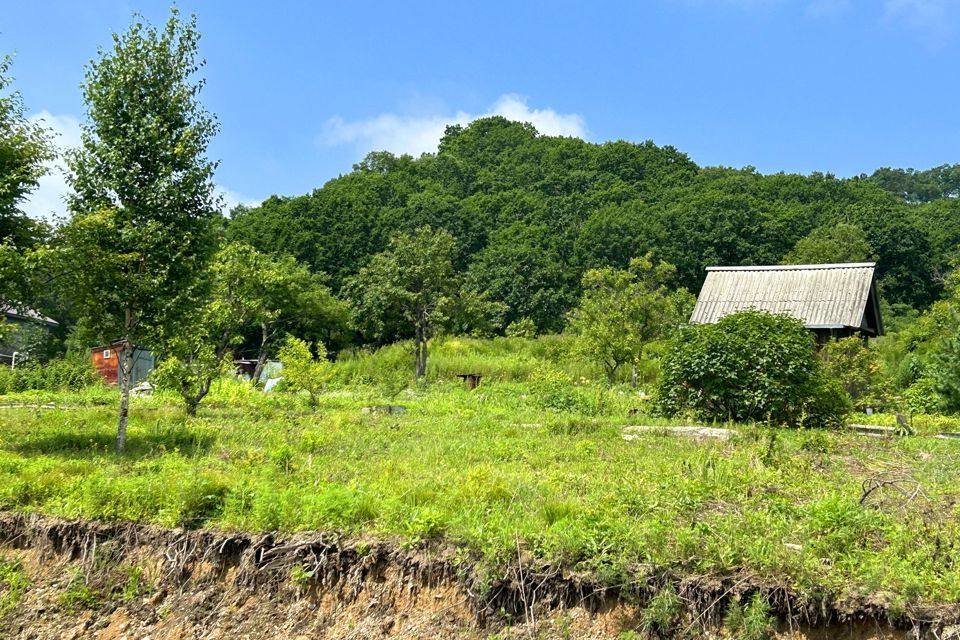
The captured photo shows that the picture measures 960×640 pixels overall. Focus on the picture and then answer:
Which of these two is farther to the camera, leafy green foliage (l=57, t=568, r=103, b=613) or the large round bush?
the large round bush

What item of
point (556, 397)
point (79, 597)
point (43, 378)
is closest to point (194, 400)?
point (556, 397)

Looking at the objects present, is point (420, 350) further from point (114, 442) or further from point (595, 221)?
point (595, 221)

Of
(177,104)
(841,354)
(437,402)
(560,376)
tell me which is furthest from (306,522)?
→ (841,354)

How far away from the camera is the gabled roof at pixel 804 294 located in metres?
25.6

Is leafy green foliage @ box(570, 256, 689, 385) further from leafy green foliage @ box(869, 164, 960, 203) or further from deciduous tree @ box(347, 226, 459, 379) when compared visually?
leafy green foliage @ box(869, 164, 960, 203)

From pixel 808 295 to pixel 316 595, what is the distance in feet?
80.9

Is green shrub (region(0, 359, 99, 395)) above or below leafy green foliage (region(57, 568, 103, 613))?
above

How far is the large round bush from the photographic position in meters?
13.5

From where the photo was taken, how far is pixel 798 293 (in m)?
27.0

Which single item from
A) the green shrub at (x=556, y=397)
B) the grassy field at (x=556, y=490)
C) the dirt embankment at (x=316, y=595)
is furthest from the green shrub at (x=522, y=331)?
the dirt embankment at (x=316, y=595)

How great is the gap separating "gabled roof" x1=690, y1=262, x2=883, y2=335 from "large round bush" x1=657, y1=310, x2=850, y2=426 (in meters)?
11.0

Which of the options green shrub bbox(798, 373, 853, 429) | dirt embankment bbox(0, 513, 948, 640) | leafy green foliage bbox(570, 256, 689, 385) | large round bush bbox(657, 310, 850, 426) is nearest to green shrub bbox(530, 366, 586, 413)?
large round bush bbox(657, 310, 850, 426)

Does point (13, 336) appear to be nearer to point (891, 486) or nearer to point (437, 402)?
point (437, 402)

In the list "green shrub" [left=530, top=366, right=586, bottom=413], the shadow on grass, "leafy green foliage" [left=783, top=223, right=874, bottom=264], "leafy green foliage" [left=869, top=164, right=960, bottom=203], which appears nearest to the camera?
the shadow on grass
